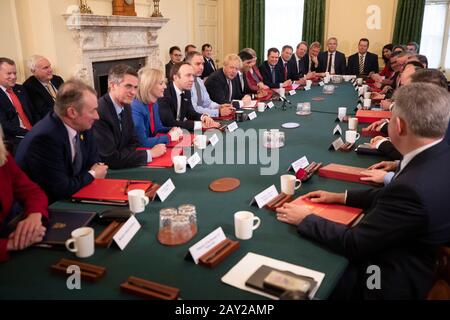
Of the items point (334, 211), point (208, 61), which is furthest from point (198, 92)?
point (208, 61)

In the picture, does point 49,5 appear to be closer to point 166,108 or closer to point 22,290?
point 166,108

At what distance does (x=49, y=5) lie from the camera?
15.2 ft

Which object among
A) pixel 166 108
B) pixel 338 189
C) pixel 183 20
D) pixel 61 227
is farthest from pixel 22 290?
pixel 183 20

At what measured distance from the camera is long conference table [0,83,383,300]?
116cm

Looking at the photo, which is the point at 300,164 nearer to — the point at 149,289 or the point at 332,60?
the point at 149,289

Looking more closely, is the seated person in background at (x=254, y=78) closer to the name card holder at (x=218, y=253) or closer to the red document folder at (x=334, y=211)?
the red document folder at (x=334, y=211)

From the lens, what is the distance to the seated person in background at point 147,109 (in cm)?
277

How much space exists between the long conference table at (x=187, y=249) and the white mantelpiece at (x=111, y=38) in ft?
11.6

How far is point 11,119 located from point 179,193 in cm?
283

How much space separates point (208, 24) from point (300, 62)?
234 cm

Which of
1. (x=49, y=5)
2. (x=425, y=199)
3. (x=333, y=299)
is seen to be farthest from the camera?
(x=49, y=5)

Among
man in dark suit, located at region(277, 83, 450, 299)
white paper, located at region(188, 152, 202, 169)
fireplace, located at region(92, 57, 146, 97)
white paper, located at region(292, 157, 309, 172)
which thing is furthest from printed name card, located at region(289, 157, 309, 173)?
fireplace, located at region(92, 57, 146, 97)

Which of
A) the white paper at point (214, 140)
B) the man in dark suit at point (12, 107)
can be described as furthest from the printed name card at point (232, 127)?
the man in dark suit at point (12, 107)
